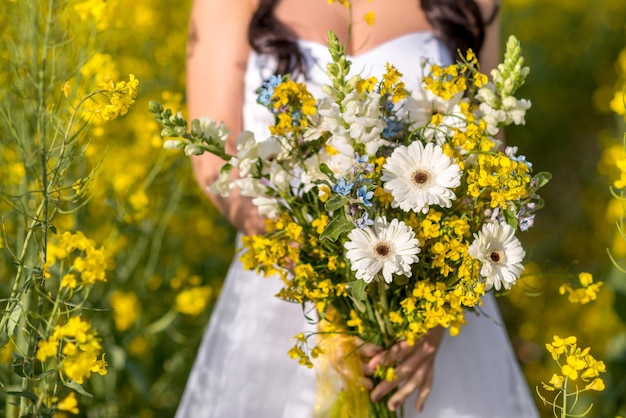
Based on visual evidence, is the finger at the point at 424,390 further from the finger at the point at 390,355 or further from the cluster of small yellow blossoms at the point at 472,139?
the cluster of small yellow blossoms at the point at 472,139

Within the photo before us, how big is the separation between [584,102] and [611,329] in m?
1.54

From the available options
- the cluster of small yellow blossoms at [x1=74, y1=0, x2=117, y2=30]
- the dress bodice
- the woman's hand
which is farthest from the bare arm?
the woman's hand

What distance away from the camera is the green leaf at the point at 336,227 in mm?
831

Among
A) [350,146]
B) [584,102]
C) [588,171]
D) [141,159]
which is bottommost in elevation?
[350,146]

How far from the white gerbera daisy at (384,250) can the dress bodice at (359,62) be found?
510mm

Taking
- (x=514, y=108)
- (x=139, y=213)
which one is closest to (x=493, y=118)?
(x=514, y=108)

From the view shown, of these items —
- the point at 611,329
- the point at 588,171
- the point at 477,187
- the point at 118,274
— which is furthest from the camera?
the point at 588,171

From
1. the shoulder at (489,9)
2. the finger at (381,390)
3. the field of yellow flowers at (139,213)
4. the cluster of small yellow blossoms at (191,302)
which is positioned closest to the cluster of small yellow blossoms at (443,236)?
the field of yellow flowers at (139,213)

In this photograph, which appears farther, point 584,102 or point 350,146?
point 584,102

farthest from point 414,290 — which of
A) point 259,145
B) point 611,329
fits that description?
point 611,329

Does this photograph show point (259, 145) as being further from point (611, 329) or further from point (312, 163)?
point (611, 329)

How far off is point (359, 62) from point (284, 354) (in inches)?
19.4

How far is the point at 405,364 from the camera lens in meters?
1.13

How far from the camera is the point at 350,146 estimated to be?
85cm
